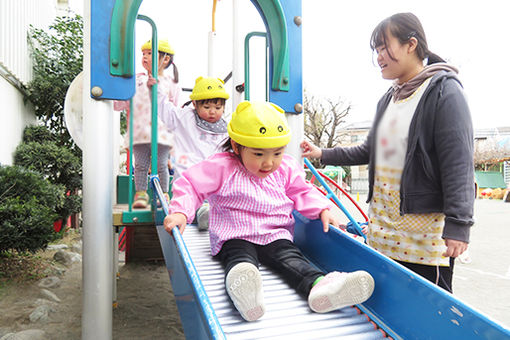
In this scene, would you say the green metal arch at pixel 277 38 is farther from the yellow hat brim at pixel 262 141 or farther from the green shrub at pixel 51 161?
the green shrub at pixel 51 161

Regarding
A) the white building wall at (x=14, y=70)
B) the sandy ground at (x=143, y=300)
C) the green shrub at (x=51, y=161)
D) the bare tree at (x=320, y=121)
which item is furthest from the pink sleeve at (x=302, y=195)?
the bare tree at (x=320, y=121)

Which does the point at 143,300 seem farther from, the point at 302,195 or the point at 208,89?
the point at 302,195

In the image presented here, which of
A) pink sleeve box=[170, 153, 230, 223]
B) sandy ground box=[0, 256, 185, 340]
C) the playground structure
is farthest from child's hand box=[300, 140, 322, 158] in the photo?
sandy ground box=[0, 256, 185, 340]

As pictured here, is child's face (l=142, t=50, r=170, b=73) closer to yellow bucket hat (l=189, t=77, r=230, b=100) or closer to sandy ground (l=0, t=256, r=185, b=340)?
yellow bucket hat (l=189, t=77, r=230, b=100)

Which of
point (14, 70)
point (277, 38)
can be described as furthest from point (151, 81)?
point (14, 70)

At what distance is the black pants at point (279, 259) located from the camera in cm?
154

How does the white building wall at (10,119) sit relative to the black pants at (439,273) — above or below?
above

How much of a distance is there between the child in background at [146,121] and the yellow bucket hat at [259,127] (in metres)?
0.98

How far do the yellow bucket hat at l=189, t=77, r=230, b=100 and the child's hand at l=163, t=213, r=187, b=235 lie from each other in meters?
1.54

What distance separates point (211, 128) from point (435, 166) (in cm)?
201

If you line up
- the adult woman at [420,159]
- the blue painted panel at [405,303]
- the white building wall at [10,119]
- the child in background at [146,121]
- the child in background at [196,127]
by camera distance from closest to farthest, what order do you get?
the blue painted panel at [405,303], the adult woman at [420,159], the child in background at [146,121], the child in background at [196,127], the white building wall at [10,119]

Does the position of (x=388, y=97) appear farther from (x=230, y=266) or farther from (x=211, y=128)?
(x=211, y=128)

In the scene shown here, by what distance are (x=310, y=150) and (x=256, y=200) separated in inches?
23.9

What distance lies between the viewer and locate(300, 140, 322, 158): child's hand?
2064mm
